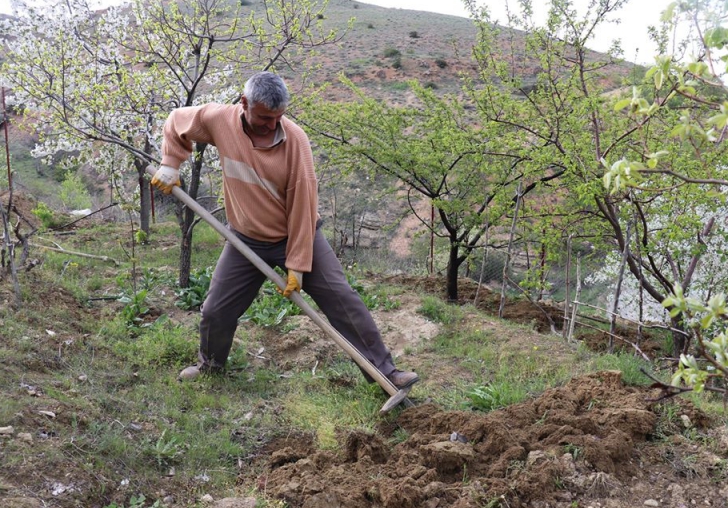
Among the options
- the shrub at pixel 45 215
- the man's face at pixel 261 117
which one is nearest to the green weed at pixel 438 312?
the man's face at pixel 261 117

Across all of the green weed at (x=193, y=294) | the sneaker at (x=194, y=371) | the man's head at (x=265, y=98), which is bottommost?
the sneaker at (x=194, y=371)

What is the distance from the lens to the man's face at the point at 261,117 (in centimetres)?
356

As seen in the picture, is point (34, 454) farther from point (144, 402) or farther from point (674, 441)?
point (674, 441)

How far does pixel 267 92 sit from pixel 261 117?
19 cm

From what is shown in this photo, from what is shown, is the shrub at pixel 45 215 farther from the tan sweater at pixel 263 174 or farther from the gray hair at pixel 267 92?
the gray hair at pixel 267 92

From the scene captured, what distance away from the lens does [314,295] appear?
13.4 ft

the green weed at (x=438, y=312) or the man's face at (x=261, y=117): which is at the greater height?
the man's face at (x=261, y=117)

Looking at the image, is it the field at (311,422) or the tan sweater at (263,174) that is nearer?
the field at (311,422)

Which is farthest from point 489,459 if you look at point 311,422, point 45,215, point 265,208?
point 45,215

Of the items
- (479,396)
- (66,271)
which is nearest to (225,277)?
(479,396)

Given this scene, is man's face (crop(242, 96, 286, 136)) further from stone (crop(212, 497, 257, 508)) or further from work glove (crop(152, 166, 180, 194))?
stone (crop(212, 497, 257, 508))

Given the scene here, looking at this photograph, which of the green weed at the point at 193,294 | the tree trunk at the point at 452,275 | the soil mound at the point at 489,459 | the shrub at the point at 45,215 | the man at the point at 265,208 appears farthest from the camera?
the tree trunk at the point at 452,275

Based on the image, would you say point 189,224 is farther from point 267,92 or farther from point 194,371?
point 267,92

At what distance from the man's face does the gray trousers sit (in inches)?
29.6
